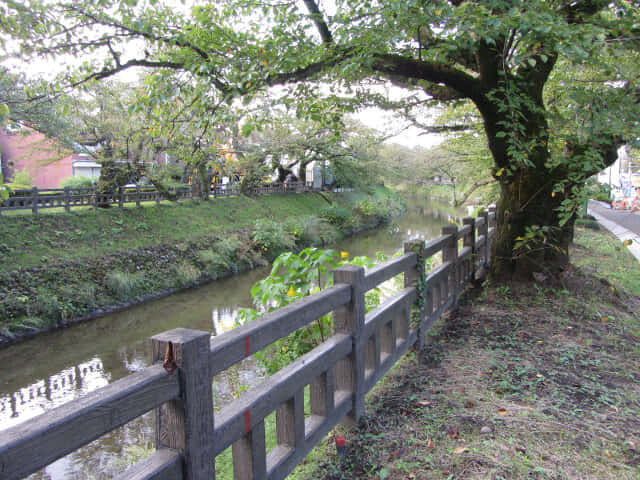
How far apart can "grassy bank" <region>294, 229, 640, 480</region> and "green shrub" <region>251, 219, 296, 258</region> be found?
13722 millimetres

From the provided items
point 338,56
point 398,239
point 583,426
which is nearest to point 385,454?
point 583,426

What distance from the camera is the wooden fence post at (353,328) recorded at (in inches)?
127

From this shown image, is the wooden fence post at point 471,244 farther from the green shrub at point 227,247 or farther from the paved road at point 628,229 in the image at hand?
the green shrub at point 227,247

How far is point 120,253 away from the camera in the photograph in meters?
14.6

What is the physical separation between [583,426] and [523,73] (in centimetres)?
511

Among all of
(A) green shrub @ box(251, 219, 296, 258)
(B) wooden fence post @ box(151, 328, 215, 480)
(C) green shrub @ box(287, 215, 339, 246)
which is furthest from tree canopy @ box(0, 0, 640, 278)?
(C) green shrub @ box(287, 215, 339, 246)

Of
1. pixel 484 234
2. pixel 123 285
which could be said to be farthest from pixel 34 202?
pixel 484 234

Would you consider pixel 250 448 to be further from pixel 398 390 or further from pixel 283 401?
pixel 398 390

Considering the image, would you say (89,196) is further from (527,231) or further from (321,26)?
(527,231)

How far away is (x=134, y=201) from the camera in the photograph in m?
18.8

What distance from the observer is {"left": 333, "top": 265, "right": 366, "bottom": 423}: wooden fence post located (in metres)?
3.22

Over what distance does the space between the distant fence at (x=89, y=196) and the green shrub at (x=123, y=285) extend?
133 inches

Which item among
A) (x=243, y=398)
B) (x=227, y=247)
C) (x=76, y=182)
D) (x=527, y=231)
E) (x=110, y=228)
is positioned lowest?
(x=227, y=247)

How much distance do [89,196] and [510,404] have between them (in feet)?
55.8
